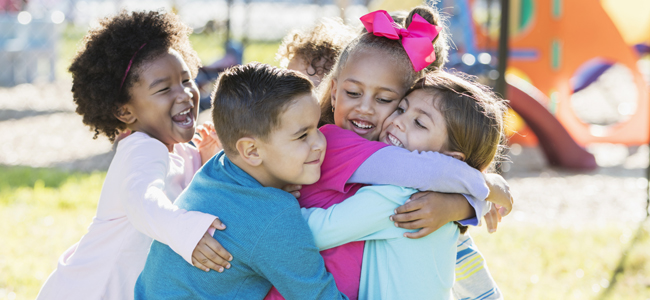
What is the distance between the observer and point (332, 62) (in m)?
2.93

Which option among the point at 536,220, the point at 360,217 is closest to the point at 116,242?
the point at 360,217

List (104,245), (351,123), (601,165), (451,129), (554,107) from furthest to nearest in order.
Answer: (554,107), (601,165), (104,245), (351,123), (451,129)

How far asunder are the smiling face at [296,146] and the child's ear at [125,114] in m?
1.03

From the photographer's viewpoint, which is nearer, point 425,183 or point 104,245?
point 425,183

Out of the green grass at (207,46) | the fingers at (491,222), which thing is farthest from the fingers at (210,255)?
the green grass at (207,46)

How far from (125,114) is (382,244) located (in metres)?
1.41

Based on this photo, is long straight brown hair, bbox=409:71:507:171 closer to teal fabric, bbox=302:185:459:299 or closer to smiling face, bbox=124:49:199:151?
teal fabric, bbox=302:185:459:299

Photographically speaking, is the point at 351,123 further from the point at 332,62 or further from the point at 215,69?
the point at 215,69

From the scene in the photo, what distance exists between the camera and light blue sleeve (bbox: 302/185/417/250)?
1829 mm

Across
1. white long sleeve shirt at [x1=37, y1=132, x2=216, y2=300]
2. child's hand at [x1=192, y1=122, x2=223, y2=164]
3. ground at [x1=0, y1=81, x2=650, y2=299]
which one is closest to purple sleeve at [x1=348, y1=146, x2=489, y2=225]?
white long sleeve shirt at [x1=37, y1=132, x2=216, y2=300]

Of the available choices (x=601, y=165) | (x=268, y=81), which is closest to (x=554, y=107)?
(x=601, y=165)

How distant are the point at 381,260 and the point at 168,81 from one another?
1318mm

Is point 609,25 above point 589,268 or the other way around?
above

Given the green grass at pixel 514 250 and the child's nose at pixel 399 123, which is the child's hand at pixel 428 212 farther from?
the green grass at pixel 514 250
